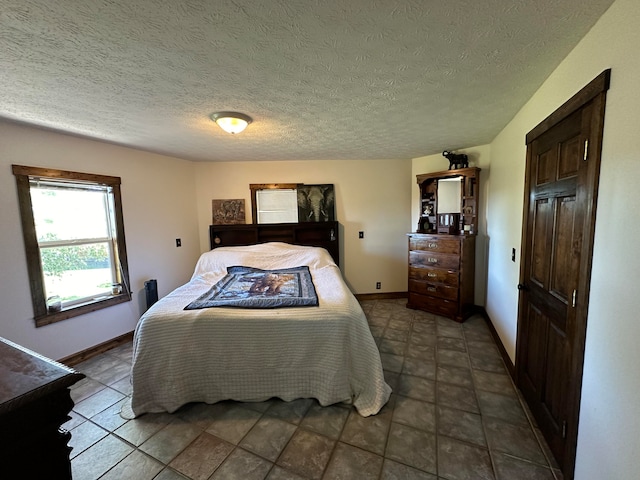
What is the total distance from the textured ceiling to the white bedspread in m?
1.50

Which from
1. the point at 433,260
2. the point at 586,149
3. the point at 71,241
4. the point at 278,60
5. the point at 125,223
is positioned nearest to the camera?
the point at 586,149

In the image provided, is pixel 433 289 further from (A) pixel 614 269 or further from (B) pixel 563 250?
(A) pixel 614 269

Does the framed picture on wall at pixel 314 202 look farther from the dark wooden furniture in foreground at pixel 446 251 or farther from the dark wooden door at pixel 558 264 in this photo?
the dark wooden door at pixel 558 264

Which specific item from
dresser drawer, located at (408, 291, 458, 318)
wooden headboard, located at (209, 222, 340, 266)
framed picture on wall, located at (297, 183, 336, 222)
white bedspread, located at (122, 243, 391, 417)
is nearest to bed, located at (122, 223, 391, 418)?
white bedspread, located at (122, 243, 391, 417)

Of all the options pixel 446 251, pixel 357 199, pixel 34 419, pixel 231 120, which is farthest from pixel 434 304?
pixel 34 419

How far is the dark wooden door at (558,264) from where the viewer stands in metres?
1.18

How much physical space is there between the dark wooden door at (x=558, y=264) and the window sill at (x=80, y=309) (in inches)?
150

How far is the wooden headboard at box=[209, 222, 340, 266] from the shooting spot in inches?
151

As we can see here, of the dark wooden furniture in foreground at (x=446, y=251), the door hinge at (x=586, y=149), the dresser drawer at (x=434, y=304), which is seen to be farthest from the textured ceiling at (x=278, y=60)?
the dresser drawer at (x=434, y=304)

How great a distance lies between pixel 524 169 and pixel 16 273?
417cm

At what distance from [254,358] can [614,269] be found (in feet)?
6.39

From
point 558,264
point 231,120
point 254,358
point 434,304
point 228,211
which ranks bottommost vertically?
point 434,304

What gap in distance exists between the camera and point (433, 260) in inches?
130

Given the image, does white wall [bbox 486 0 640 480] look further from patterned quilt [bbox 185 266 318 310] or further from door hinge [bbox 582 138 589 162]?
patterned quilt [bbox 185 266 318 310]
